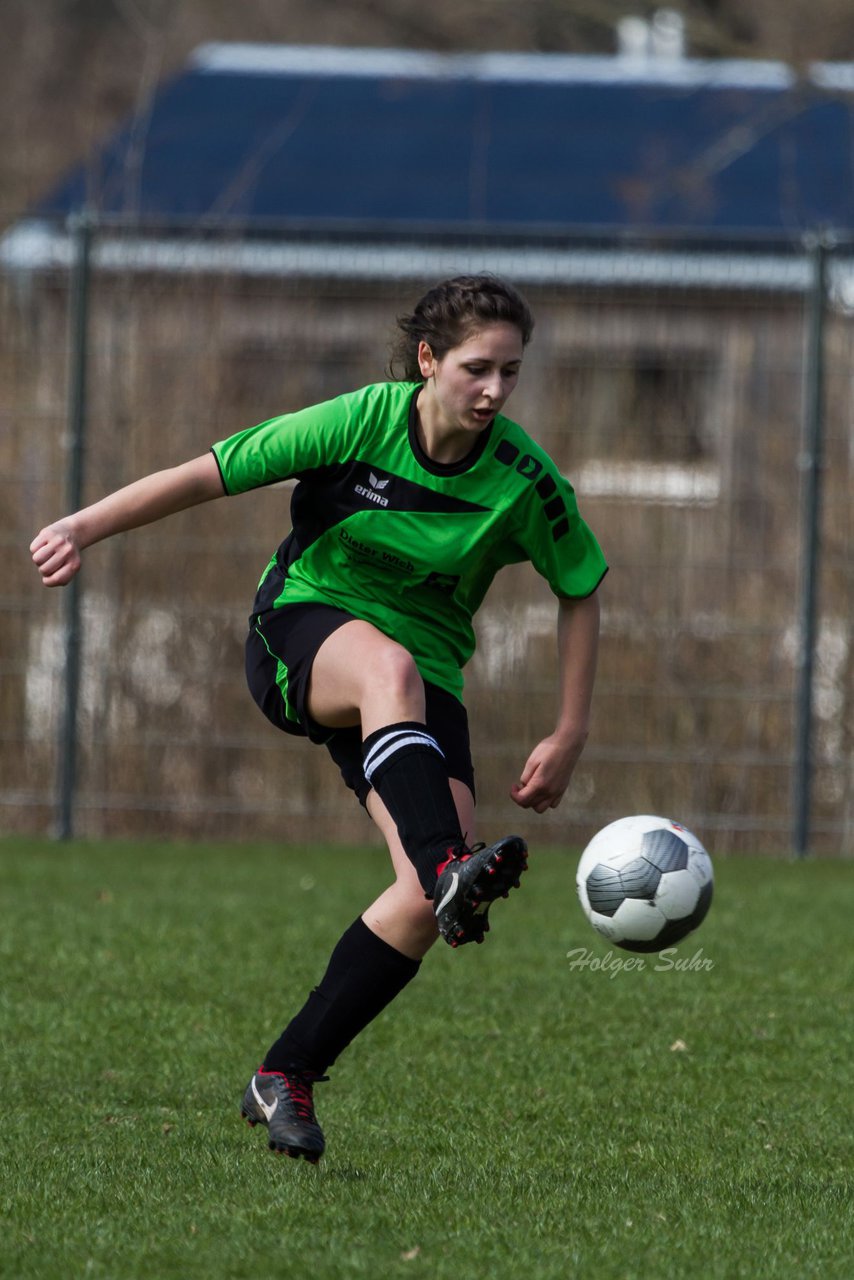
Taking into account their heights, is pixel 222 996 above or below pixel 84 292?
below

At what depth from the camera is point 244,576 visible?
33.3 ft

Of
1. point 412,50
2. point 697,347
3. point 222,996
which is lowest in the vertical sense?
point 222,996

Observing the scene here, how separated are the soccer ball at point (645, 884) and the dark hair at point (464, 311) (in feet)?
4.22

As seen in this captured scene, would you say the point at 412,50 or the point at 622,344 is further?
the point at 412,50

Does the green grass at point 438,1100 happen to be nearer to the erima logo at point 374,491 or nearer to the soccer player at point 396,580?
the soccer player at point 396,580

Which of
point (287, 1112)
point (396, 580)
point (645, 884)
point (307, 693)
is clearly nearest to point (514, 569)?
point (645, 884)

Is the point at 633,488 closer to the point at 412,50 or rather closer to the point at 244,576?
the point at 244,576

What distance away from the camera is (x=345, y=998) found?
4184mm

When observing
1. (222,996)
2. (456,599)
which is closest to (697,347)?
(222,996)

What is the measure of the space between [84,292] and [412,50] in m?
12.3

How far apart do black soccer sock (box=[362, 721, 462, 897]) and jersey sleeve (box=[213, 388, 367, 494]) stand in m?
0.63

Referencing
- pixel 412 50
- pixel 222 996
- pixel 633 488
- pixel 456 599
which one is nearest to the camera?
pixel 456 599

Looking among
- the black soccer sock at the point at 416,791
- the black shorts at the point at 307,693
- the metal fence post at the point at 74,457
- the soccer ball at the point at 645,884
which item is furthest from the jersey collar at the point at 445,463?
the metal fence post at the point at 74,457

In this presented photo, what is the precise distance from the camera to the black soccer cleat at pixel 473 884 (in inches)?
146
